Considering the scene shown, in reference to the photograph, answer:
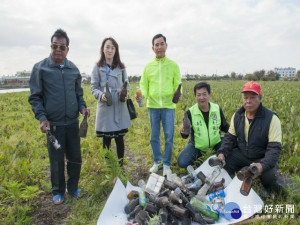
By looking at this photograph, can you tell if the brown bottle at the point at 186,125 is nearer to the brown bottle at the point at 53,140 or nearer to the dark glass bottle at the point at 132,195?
the dark glass bottle at the point at 132,195

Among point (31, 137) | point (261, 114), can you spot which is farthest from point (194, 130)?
point (31, 137)

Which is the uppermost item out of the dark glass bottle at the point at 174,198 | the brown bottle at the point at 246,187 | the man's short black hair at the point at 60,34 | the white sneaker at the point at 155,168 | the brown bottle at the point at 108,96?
the man's short black hair at the point at 60,34

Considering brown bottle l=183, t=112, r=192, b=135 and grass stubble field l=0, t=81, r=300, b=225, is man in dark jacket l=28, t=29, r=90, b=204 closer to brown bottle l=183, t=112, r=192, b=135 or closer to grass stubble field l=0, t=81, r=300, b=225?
grass stubble field l=0, t=81, r=300, b=225

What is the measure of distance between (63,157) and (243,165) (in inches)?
104

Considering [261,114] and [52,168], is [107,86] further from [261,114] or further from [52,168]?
[261,114]

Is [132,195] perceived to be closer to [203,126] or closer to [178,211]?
[178,211]

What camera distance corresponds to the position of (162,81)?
375 cm

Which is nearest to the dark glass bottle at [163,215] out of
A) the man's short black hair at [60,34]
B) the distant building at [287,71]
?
the man's short black hair at [60,34]

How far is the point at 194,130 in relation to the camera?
12.9 ft

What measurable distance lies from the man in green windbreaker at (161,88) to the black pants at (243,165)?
3.18 feet

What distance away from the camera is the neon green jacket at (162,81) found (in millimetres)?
3730

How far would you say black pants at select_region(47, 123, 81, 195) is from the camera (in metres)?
3.04

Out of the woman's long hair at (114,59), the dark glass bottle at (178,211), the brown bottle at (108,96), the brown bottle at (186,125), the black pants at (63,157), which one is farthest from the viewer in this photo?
the brown bottle at (186,125)

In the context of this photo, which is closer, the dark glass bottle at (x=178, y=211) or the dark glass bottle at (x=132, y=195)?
the dark glass bottle at (x=178, y=211)
